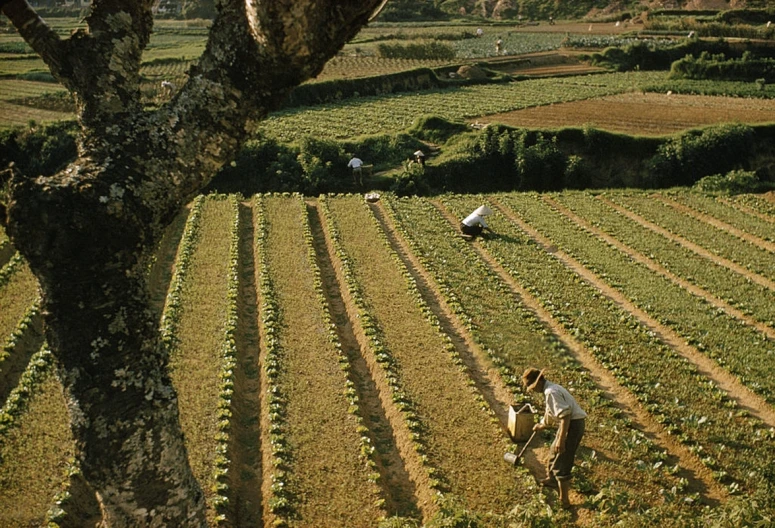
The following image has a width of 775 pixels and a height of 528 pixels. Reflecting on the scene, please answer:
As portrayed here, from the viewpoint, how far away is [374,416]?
45.8 feet

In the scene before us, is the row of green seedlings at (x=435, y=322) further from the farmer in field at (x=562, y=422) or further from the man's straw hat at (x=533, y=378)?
the man's straw hat at (x=533, y=378)

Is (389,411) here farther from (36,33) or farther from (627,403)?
(36,33)

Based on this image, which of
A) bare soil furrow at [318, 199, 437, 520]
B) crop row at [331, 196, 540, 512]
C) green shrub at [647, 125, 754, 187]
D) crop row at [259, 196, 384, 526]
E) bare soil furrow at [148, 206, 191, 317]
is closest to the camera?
crop row at [259, 196, 384, 526]

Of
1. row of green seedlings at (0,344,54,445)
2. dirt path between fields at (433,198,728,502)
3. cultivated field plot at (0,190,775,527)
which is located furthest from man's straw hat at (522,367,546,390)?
row of green seedlings at (0,344,54,445)

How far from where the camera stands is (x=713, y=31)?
85.2 m

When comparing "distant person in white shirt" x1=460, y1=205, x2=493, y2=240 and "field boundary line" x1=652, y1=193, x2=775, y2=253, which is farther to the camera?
"distant person in white shirt" x1=460, y1=205, x2=493, y2=240

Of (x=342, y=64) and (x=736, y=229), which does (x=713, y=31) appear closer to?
(x=342, y=64)

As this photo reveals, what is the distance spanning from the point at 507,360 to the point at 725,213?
732 inches

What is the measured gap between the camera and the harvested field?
142 feet

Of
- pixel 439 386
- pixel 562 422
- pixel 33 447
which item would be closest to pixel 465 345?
pixel 439 386

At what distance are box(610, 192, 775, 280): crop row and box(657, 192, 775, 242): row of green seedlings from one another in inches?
43.6

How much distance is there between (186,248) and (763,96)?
52663mm

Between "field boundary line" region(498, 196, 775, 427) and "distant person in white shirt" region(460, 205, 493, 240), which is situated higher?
"distant person in white shirt" region(460, 205, 493, 240)

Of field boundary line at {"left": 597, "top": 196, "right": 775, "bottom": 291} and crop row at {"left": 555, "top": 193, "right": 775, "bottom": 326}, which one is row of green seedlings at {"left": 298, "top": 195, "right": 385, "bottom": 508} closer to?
crop row at {"left": 555, "top": 193, "right": 775, "bottom": 326}
